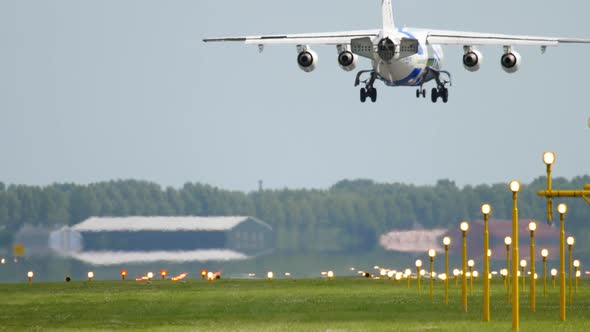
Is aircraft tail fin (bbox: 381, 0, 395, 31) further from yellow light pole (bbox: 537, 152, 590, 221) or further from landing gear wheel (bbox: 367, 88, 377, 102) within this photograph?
yellow light pole (bbox: 537, 152, 590, 221)

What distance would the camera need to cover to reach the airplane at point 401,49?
100375 millimetres

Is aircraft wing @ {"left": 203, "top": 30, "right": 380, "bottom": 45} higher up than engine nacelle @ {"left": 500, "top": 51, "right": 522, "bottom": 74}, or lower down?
higher up

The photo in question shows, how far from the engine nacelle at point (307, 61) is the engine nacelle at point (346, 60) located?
1.62 m

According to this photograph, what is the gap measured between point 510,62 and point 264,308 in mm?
26673

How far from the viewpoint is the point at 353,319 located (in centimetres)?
7069

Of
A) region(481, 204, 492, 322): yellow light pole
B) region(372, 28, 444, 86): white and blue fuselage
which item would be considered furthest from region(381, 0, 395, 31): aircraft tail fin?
region(481, 204, 492, 322): yellow light pole

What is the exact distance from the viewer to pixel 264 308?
82.2 meters

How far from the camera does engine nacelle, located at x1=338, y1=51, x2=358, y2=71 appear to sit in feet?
334

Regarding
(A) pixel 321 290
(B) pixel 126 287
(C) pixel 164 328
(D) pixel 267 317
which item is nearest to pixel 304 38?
A: (A) pixel 321 290

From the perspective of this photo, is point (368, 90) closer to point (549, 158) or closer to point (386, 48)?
point (386, 48)

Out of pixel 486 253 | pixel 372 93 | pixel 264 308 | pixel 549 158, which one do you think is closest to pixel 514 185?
pixel 549 158

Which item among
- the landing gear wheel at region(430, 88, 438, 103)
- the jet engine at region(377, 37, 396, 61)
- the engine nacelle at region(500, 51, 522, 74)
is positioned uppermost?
the jet engine at region(377, 37, 396, 61)

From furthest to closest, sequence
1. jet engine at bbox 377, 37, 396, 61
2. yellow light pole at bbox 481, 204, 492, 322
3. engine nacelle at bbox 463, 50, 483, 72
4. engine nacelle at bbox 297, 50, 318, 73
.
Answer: engine nacelle at bbox 463, 50, 483, 72 → engine nacelle at bbox 297, 50, 318, 73 → jet engine at bbox 377, 37, 396, 61 → yellow light pole at bbox 481, 204, 492, 322

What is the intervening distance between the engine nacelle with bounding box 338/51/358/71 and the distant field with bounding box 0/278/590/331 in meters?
13.7
